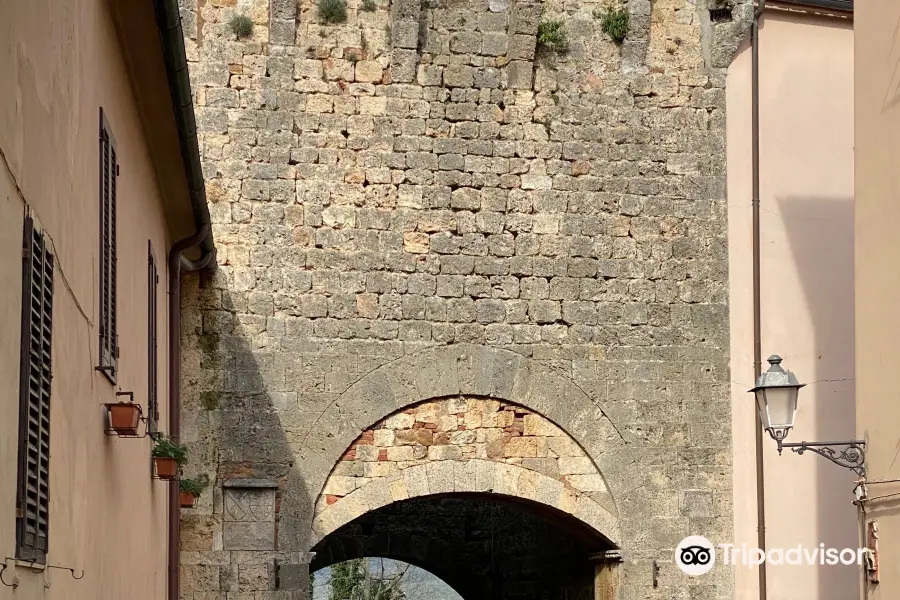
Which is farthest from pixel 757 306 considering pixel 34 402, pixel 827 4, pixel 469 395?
pixel 34 402

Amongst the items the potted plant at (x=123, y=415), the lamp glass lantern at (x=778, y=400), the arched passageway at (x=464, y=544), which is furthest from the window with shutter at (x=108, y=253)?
the arched passageway at (x=464, y=544)

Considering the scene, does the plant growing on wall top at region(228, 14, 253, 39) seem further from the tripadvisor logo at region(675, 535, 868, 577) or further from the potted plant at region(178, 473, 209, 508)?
the tripadvisor logo at region(675, 535, 868, 577)

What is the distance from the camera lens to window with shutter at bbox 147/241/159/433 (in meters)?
7.13

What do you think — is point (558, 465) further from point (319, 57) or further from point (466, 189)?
point (319, 57)

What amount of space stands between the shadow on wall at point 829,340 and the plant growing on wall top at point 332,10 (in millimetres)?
3428

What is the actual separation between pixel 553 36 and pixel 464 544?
17.8 ft

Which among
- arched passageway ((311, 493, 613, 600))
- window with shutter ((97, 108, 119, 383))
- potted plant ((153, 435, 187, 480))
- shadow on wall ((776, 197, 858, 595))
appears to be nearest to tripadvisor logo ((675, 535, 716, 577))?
shadow on wall ((776, 197, 858, 595))

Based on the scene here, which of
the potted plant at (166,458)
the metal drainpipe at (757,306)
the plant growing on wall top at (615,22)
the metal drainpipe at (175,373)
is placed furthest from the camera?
the plant growing on wall top at (615,22)

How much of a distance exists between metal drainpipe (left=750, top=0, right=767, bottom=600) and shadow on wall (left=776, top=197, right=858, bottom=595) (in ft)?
0.88

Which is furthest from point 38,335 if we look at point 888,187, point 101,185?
point 888,187

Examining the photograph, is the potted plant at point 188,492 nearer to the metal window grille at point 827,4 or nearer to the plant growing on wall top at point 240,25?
the plant growing on wall top at point 240,25

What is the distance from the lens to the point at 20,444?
129 inches

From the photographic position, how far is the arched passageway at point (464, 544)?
1235cm

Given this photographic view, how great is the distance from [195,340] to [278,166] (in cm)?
131
